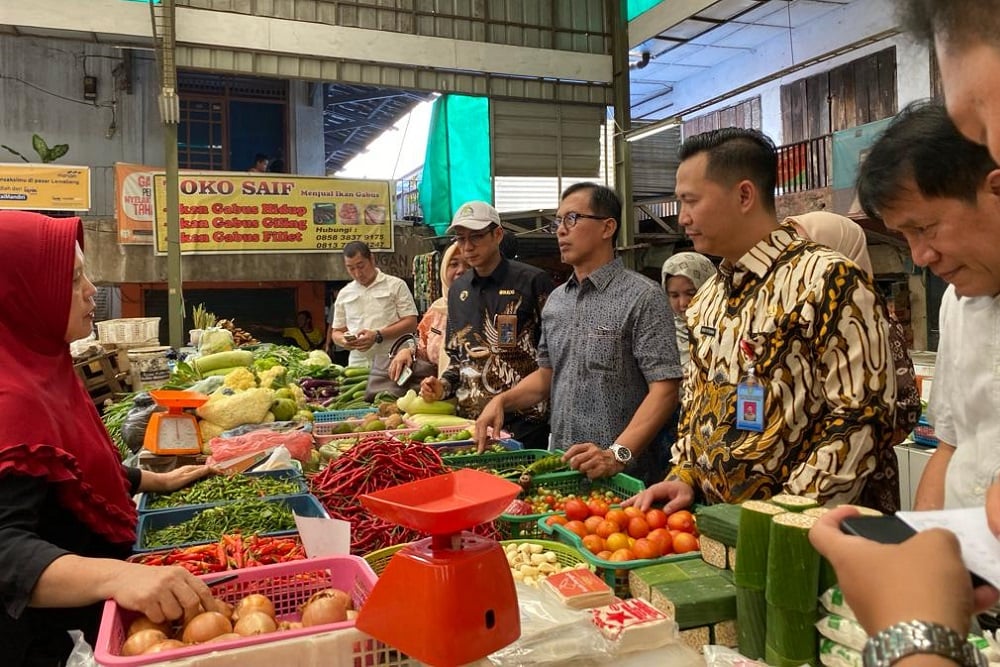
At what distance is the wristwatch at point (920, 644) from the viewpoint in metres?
0.69

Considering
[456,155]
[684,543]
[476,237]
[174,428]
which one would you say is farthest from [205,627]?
[456,155]

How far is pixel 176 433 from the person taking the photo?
317 cm

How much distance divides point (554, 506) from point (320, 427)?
6.94ft

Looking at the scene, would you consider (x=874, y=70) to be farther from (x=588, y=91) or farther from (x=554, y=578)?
(x=554, y=578)

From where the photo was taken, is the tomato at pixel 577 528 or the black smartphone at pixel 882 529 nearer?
the black smartphone at pixel 882 529

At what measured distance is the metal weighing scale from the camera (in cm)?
311

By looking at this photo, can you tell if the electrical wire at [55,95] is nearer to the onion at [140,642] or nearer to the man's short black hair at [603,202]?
the man's short black hair at [603,202]

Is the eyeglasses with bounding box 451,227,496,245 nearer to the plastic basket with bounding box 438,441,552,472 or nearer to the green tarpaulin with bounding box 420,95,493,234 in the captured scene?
the plastic basket with bounding box 438,441,552,472

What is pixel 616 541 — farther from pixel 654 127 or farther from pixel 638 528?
pixel 654 127

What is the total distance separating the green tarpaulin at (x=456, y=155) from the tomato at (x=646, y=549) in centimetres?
771

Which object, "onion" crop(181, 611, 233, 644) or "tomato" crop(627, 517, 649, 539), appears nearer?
"onion" crop(181, 611, 233, 644)

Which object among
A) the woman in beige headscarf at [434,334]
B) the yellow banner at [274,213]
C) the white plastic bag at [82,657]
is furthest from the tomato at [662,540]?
the yellow banner at [274,213]

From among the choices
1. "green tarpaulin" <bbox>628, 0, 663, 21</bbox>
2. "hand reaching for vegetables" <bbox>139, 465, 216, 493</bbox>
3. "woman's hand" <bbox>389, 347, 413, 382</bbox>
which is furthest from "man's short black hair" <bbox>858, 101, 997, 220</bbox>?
"green tarpaulin" <bbox>628, 0, 663, 21</bbox>

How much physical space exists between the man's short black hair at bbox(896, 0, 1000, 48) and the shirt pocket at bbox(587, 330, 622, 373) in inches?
77.6
